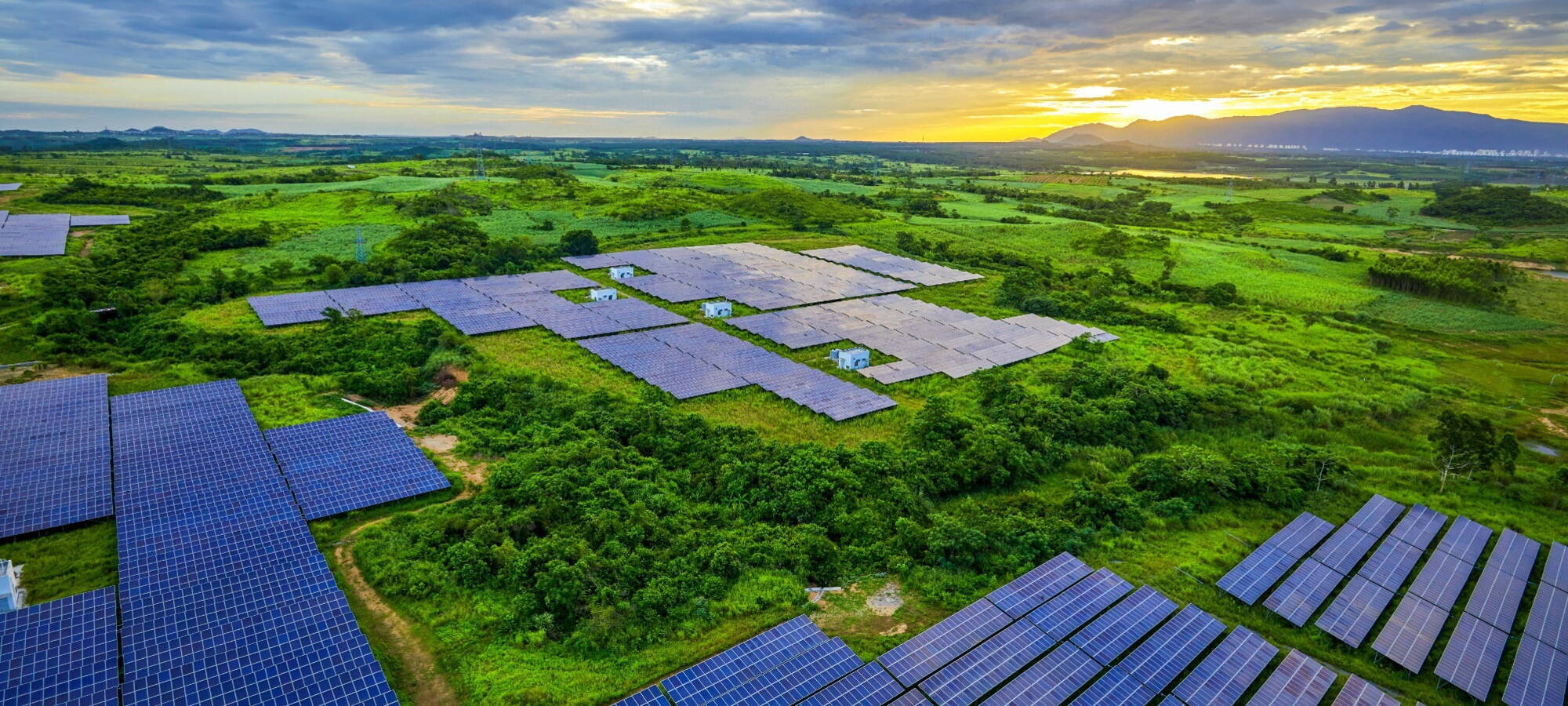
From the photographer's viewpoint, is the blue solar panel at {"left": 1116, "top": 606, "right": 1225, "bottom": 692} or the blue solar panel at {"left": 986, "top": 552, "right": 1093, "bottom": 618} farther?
the blue solar panel at {"left": 986, "top": 552, "right": 1093, "bottom": 618}

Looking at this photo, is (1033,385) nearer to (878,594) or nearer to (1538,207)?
(878,594)

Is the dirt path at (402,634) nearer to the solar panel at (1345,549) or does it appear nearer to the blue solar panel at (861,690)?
the blue solar panel at (861,690)

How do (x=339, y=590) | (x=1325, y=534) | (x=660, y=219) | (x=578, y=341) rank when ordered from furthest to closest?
1. (x=660, y=219)
2. (x=578, y=341)
3. (x=1325, y=534)
4. (x=339, y=590)


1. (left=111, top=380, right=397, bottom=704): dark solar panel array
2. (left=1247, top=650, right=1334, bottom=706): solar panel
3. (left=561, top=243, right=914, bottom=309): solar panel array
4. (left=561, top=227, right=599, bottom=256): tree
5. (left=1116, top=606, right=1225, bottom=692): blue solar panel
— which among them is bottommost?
(left=1247, top=650, right=1334, bottom=706): solar panel

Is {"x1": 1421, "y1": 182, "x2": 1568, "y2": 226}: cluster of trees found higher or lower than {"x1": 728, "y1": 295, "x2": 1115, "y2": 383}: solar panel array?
higher

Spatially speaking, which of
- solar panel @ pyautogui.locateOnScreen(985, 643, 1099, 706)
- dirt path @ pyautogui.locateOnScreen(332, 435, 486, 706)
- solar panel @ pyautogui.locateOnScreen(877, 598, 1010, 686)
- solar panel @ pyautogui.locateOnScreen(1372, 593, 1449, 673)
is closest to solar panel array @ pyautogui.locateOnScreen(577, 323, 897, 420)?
dirt path @ pyautogui.locateOnScreen(332, 435, 486, 706)

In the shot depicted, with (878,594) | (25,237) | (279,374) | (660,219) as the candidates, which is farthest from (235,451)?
(660,219)

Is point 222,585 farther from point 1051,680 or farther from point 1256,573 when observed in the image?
point 1256,573

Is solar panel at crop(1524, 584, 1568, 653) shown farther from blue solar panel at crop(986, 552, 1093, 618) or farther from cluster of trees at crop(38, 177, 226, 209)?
cluster of trees at crop(38, 177, 226, 209)
